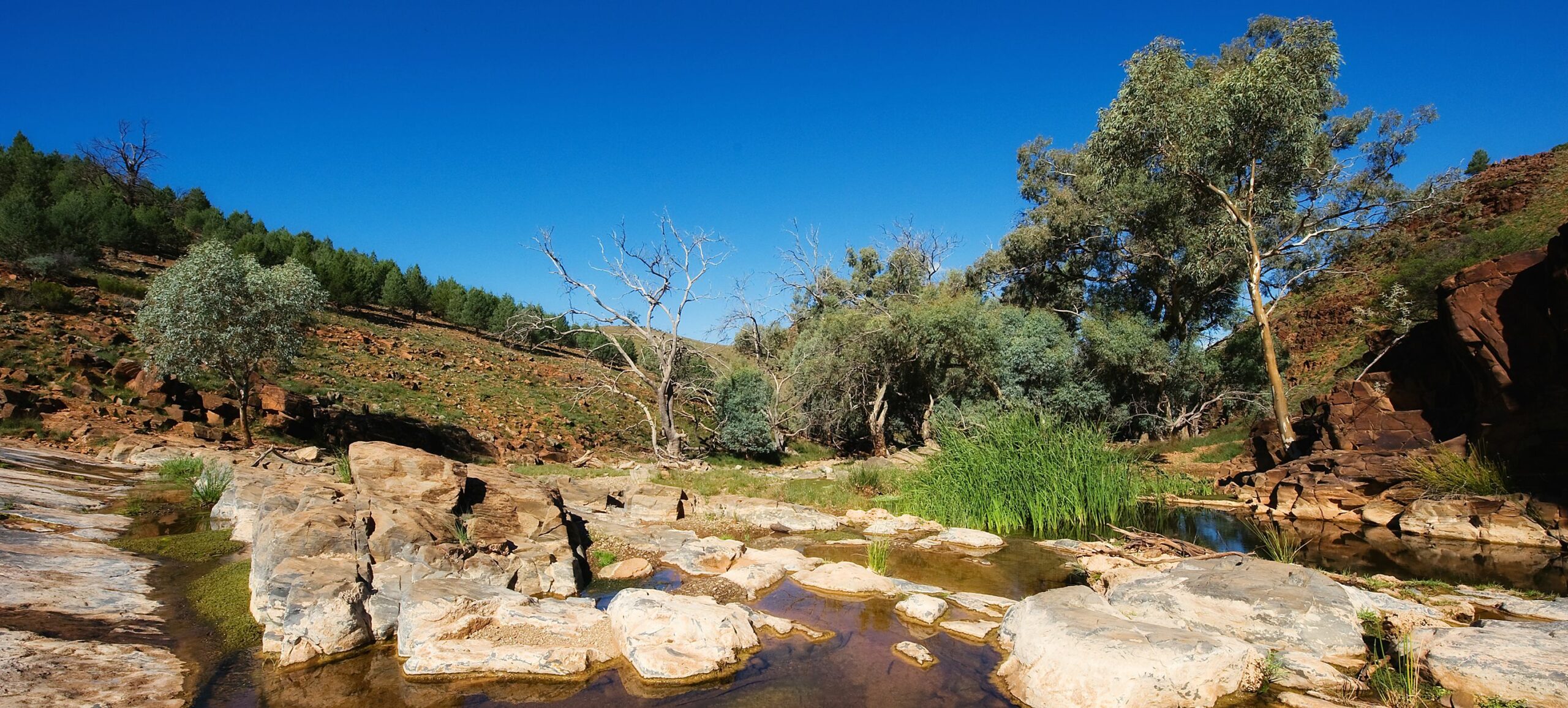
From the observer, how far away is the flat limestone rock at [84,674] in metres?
4.18

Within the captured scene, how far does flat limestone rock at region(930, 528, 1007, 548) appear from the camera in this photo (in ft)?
36.6

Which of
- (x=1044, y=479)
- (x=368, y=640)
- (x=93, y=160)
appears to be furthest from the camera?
(x=93, y=160)

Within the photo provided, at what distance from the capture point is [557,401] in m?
33.3

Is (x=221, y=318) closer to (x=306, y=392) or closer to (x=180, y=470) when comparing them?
(x=306, y=392)

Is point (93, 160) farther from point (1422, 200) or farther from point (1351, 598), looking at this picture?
point (1422, 200)

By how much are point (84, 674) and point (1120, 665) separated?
7.06 meters

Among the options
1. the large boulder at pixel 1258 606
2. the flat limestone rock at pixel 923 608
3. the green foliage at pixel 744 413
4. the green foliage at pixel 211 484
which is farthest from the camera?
the green foliage at pixel 744 413

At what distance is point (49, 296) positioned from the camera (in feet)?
78.8

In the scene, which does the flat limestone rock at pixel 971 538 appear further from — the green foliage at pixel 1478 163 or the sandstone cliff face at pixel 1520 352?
the green foliage at pixel 1478 163

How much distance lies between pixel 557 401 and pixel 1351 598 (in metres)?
31.2

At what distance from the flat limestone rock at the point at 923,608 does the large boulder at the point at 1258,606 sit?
1707 millimetres

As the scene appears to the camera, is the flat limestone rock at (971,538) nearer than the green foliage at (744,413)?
Yes

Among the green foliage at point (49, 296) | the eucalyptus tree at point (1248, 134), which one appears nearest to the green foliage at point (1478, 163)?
the eucalyptus tree at point (1248, 134)

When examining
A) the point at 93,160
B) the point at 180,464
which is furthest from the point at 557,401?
the point at 93,160
